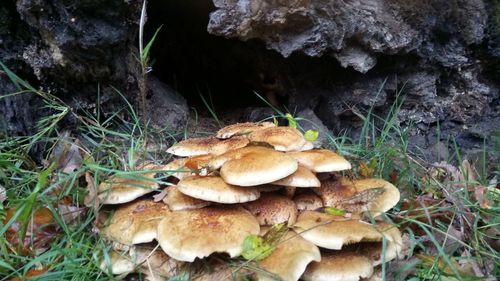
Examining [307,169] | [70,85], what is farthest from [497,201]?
[70,85]

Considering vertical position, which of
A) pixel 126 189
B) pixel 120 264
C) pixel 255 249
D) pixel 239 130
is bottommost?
pixel 120 264

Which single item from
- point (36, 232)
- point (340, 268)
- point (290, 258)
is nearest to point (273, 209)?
point (290, 258)

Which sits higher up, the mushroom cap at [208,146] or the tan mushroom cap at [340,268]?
the mushroom cap at [208,146]

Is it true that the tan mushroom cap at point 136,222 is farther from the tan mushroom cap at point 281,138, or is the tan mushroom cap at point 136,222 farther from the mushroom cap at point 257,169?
the tan mushroom cap at point 281,138

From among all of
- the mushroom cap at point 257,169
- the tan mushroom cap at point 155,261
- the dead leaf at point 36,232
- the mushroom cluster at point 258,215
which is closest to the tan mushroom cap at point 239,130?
the mushroom cluster at point 258,215

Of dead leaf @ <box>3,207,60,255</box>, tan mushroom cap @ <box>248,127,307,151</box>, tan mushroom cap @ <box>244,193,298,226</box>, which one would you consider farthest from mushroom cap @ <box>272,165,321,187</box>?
dead leaf @ <box>3,207,60,255</box>

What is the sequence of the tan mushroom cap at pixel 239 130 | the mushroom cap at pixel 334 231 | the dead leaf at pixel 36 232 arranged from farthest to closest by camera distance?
the tan mushroom cap at pixel 239 130
the dead leaf at pixel 36 232
the mushroom cap at pixel 334 231

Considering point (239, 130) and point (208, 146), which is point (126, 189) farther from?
point (239, 130)
